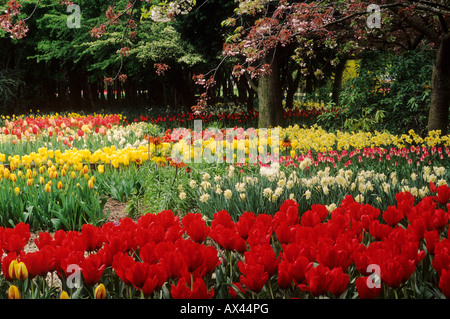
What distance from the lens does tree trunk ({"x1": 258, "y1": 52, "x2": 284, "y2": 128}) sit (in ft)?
36.7

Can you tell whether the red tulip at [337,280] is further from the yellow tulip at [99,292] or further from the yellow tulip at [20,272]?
the yellow tulip at [20,272]

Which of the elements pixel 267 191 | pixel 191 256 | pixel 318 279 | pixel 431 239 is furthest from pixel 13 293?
pixel 267 191

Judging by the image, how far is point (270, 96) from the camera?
11.2 metres

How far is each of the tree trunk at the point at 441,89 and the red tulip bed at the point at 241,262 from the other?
222 inches

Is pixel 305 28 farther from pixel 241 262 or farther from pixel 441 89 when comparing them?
pixel 241 262

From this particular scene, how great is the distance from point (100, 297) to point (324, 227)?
1.13 m

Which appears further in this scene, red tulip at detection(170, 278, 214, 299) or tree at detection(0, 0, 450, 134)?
tree at detection(0, 0, 450, 134)

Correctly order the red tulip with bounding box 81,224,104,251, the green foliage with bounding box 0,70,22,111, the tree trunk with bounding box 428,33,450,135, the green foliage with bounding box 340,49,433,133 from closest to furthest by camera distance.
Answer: the red tulip with bounding box 81,224,104,251
the tree trunk with bounding box 428,33,450,135
the green foliage with bounding box 340,49,433,133
the green foliage with bounding box 0,70,22,111

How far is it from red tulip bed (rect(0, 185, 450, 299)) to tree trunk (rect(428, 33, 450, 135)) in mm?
5650

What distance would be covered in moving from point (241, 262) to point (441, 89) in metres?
6.83

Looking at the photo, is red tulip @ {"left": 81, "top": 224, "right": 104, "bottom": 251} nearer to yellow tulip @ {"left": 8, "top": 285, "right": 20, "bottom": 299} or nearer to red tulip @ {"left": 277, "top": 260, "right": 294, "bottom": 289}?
yellow tulip @ {"left": 8, "top": 285, "right": 20, "bottom": 299}

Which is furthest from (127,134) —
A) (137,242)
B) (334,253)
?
(334,253)

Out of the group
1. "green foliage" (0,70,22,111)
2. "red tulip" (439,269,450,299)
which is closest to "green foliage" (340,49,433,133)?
"red tulip" (439,269,450,299)
